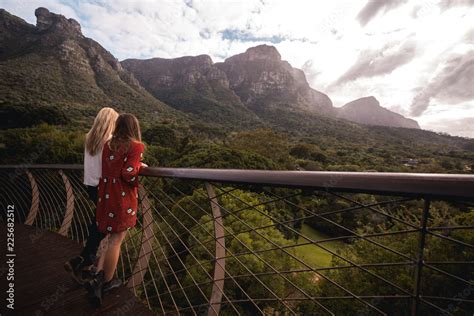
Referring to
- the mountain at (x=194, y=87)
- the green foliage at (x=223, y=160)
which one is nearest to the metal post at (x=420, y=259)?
the green foliage at (x=223, y=160)

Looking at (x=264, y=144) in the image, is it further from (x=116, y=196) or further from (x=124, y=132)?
(x=116, y=196)

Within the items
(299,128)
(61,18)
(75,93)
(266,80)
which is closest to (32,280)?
(75,93)

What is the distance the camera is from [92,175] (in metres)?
2.01

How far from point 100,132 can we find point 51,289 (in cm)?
134

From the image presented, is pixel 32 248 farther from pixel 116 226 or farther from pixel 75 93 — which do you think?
pixel 75 93

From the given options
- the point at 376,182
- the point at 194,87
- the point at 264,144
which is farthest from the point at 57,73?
the point at 376,182

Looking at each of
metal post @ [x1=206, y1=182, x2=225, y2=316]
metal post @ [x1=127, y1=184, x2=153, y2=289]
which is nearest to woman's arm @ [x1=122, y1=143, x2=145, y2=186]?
→ metal post @ [x1=127, y1=184, x2=153, y2=289]

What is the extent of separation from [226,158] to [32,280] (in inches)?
863

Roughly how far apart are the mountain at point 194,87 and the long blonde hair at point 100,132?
80.1 metres

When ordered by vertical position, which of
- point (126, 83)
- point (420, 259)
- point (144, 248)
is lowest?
point (144, 248)

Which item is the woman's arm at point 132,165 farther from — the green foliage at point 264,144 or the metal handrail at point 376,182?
the green foliage at point 264,144

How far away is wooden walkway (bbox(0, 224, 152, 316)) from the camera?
69.9 inches

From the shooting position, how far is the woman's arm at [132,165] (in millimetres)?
1746

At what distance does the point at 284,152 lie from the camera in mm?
36125
